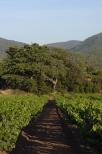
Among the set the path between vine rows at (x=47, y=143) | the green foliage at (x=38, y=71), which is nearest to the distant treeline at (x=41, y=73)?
the green foliage at (x=38, y=71)

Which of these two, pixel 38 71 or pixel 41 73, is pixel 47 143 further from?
pixel 41 73

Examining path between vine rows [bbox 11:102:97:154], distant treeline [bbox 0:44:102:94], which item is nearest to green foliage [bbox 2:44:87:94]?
distant treeline [bbox 0:44:102:94]

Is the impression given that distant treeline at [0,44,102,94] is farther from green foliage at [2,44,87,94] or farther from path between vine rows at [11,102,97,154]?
path between vine rows at [11,102,97,154]

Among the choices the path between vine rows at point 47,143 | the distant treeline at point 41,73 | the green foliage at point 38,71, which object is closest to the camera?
the path between vine rows at point 47,143

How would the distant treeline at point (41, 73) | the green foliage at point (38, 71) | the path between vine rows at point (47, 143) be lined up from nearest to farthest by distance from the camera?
1. the path between vine rows at point (47, 143)
2. the green foliage at point (38, 71)
3. the distant treeline at point (41, 73)

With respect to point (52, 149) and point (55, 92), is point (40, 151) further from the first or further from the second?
point (55, 92)

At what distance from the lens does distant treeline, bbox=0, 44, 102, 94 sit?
84812mm

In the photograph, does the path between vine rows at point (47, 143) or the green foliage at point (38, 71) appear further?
the green foliage at point (38, 71)

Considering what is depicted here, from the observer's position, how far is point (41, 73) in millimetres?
85188

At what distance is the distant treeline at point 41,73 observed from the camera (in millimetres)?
84812

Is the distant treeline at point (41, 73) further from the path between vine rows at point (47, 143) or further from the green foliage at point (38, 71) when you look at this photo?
the path between vine rows at point (47, 143)

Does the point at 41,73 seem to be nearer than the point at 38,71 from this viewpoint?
No

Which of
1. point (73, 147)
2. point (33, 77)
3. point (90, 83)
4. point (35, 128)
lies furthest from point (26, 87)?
point (73, 147)

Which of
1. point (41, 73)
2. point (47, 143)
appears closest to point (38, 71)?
point (41, 73)
